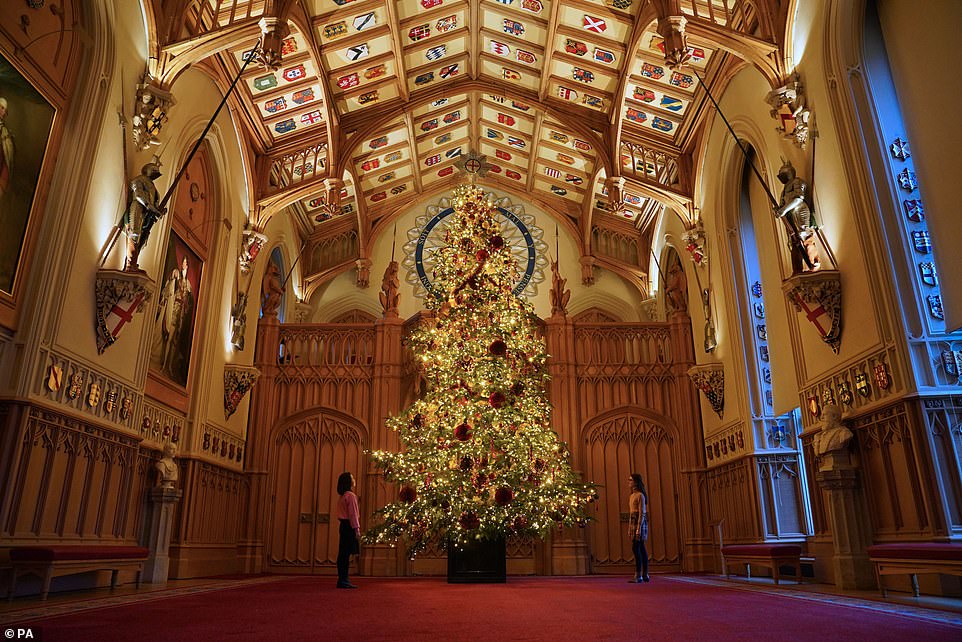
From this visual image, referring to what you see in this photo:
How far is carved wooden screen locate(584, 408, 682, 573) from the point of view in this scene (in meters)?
13.7

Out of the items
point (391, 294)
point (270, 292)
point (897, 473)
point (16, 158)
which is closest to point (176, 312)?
point (270, 292)

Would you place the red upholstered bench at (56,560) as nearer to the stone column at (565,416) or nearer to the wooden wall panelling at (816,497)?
the stone column at (565,416)

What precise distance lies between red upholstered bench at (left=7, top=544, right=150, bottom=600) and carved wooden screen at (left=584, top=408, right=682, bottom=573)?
29.6 ft

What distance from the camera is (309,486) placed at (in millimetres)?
14297

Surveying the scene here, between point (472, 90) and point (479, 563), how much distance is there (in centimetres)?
Answer: 1121

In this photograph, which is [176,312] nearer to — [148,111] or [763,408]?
[148,111]

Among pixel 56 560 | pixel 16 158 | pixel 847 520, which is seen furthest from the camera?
pixel 847 520

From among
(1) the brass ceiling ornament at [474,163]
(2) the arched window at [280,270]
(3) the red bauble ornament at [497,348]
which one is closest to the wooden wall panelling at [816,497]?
(3) the red bauble ornament at [497,348]

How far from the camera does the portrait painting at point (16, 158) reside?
690cm

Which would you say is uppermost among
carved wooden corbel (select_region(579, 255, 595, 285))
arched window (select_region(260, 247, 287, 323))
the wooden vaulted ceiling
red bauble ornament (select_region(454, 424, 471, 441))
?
the wooden vaulted ceiling

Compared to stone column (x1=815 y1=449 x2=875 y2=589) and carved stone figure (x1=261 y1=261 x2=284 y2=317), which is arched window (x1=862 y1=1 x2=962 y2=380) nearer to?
stone column (x1=815 y1=449 x2=875 y2=589)

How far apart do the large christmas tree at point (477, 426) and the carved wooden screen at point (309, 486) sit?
4.48 m

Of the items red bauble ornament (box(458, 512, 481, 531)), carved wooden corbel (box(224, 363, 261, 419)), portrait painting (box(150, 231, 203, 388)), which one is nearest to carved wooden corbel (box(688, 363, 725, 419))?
red bauble ornament (box(458, 512, 481, 531))

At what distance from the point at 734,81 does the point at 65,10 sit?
33.4 feet
